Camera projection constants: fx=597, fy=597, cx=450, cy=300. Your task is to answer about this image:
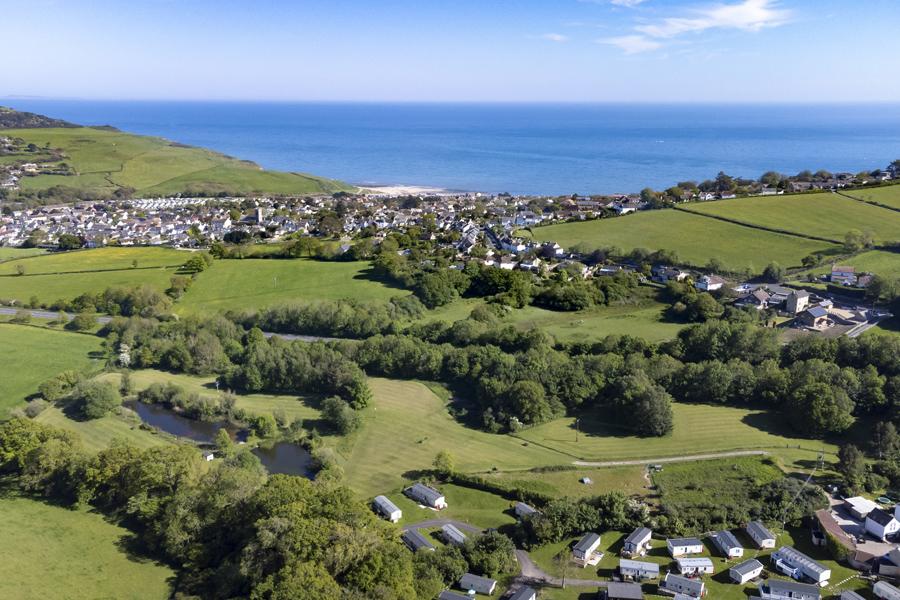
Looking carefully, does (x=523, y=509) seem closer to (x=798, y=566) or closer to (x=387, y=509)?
(x=387, y=509)

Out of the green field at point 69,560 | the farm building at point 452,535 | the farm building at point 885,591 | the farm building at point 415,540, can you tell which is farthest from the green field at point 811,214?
the green field at point 69,560

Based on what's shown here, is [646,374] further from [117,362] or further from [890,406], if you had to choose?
[117,362]

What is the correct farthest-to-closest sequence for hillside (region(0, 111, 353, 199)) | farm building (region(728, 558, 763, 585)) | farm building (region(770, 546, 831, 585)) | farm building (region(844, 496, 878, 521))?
hillside (region(0, 111, 353, 199))
farm building (region(844, 496, 878, 521))
farm building (region(728, 558, 763, 585))
farm building (region(770, 546, 831, 585))

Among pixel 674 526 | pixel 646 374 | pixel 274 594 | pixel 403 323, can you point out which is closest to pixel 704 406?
pixel 646 374

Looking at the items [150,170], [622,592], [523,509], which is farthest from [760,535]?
[150,170]

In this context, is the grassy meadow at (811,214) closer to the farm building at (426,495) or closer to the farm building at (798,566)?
the farm building at (798,566)

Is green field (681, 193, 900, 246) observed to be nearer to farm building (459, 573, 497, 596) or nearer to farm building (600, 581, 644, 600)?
farm building (600, 581, 644, 600)

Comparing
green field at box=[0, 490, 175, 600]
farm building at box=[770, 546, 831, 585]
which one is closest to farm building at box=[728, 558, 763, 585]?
farm building at box=[770, 546, 831, 585]
